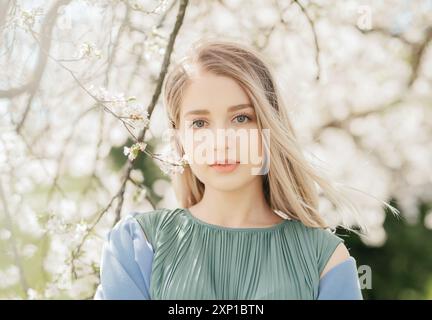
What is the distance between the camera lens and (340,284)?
1.59 meters

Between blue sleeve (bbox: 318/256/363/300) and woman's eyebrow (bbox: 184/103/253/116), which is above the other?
woman's eyebrow (bbox: 184/103/253/116)

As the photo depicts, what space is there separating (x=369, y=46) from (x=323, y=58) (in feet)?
1.51

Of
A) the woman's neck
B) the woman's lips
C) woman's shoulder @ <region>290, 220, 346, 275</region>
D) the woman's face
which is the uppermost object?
the woman's face

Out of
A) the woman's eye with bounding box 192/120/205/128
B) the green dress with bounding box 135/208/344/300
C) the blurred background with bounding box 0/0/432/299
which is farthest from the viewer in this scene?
the blurred background with bounding box 0/0/432/299

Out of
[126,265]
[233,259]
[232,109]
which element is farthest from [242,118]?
[126,265]

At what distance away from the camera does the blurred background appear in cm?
238

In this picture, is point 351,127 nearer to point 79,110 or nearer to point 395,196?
→ point 395,196

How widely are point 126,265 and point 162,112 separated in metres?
1.51

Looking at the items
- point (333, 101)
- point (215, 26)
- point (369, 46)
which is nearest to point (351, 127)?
point (333, 101)

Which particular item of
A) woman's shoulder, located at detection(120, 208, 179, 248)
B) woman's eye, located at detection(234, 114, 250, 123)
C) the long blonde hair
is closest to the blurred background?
the long blonde hair

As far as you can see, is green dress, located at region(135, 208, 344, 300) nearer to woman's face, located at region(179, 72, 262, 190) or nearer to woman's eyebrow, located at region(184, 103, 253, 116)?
woman's face, located at region(179, 72, 262, 190)

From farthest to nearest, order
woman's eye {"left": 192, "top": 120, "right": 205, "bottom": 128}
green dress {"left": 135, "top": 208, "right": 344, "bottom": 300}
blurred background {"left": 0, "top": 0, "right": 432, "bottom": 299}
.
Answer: blurred background {"left": 0, "top": 0, "right": 432, "bottom": 299}
woman's eye {"left": 192, "top": 120, "right": 205, "bottom": 128}
green dress {"left": 135, "top": 208, "right": 344, "bottom": 300}

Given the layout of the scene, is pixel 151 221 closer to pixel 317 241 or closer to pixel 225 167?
pixel 225 167

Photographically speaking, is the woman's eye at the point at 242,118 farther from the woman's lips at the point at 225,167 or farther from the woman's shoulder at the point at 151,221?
the woman's shoulder at the point at 151,221
